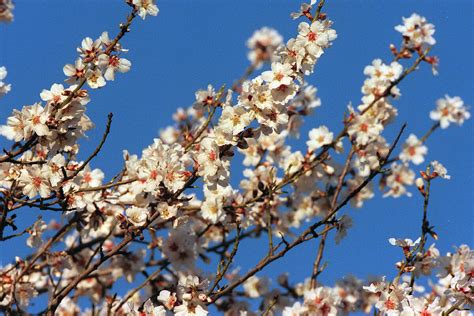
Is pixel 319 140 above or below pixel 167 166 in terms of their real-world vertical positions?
above

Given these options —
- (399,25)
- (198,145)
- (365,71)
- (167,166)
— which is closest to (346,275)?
(365,71)

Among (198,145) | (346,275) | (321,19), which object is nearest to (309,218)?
(346,275)

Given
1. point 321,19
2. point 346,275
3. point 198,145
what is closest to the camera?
point 321,19

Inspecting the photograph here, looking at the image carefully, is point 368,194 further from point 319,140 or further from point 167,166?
point 167,166

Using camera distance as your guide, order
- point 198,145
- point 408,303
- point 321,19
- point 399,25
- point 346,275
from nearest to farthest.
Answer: point 408,303
point 321,19
point 198,145
point 399,25
point 346,275

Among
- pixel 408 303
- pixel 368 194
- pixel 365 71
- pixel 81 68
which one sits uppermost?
pixel 365 71

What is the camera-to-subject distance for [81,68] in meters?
4.53

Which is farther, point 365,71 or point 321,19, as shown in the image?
point 365,71

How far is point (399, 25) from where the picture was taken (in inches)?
→ 260

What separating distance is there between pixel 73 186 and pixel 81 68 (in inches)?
31.7

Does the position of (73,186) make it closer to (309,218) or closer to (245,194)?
(245,194)

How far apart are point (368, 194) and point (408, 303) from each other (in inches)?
139

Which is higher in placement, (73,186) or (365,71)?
(365,71)

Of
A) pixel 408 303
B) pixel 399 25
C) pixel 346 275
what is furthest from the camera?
pixel 346 275
